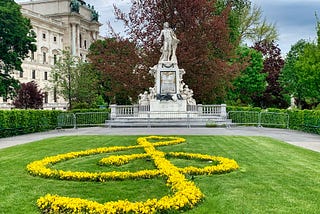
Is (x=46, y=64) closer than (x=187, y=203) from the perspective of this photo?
No

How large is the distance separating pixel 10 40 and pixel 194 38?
17197 millimetres

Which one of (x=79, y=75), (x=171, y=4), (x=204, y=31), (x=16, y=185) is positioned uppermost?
(x=171, y=4)

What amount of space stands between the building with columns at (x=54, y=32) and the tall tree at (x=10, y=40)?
3351cm

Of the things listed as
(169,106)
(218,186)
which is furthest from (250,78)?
(218,186)

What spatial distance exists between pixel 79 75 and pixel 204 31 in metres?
17.4

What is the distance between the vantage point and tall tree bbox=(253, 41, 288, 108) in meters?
50.9

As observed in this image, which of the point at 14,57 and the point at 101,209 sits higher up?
the point at 14,57

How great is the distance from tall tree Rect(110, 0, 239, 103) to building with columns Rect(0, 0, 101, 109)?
3994cm

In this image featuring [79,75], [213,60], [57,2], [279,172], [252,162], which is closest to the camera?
[279,172]

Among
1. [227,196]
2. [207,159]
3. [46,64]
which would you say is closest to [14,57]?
[207,159]

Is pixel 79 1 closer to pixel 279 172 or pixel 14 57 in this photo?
pixel 14 57

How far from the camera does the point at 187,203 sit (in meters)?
5.60

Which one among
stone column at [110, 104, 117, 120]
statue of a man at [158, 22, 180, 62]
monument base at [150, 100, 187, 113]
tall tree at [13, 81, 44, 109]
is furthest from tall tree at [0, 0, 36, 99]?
monument base at [150, 100, 187, 113]

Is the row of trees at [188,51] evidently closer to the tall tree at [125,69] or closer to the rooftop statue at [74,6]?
the tall tree at [125,69]
